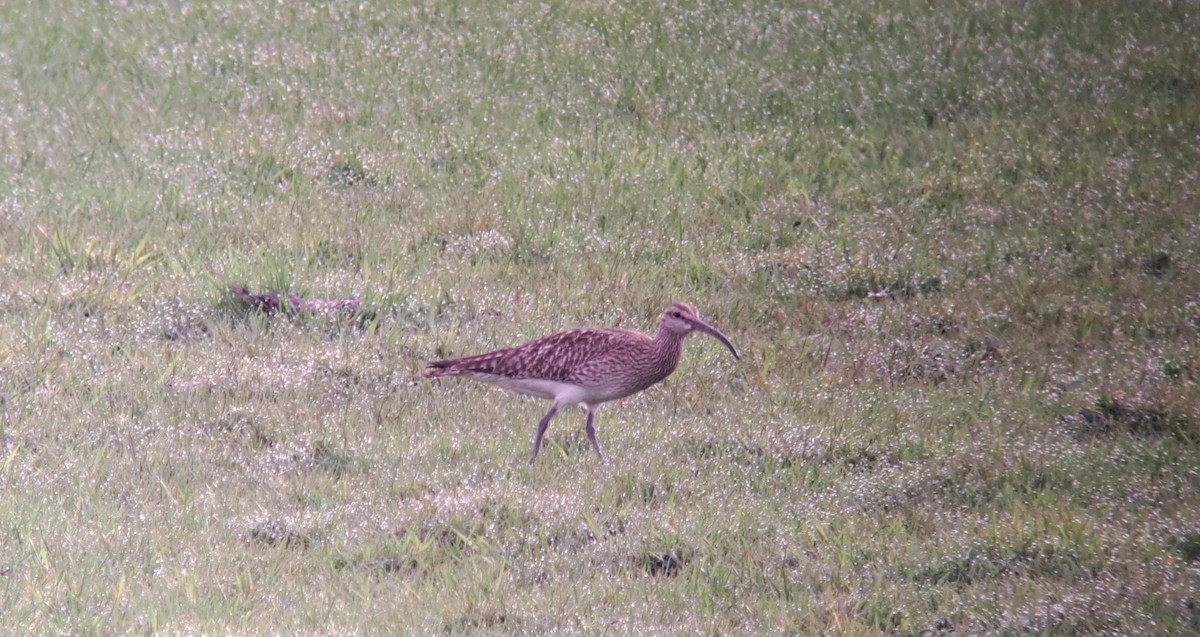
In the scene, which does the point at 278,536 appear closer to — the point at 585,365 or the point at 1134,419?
the point at 585,365

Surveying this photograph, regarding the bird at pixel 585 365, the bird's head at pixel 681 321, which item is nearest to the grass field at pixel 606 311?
the bird at pixel 585 365

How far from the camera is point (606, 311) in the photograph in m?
11.2

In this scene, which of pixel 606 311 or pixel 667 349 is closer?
pixel 667 349

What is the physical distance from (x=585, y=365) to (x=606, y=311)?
7.49ft

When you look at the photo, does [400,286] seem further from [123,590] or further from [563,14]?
[563,14]

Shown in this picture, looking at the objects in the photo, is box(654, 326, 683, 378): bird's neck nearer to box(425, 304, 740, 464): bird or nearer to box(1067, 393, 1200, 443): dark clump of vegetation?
box(425, 304, 740, 464): bird

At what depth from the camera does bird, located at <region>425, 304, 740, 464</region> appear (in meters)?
8.91

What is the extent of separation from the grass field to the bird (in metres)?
0.31

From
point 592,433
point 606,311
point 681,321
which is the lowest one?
point 606,311

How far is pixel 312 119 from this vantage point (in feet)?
47.2

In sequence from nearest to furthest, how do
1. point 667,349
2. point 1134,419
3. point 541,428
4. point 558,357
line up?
point 541,428, point 558,357, point 667,349, point 1134,419

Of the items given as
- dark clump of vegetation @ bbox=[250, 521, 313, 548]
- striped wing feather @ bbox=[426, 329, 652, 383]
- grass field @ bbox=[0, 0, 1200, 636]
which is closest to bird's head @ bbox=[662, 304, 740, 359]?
striped wing feather @ bbox=[426, 329, 652, 383]

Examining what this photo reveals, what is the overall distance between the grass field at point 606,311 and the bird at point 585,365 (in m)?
0.31

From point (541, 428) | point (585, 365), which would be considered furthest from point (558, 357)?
point (541, 428)
